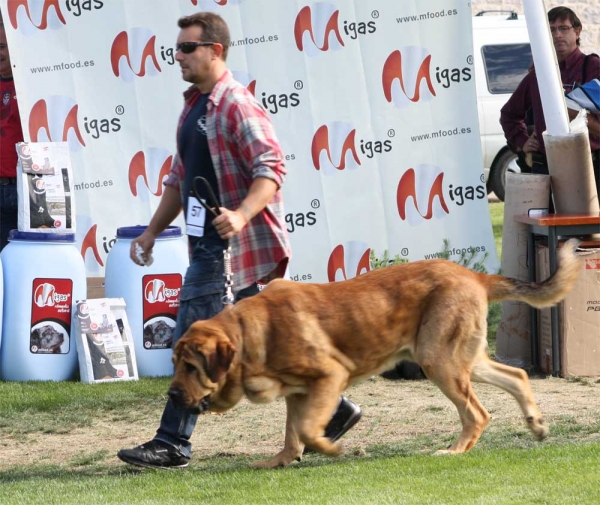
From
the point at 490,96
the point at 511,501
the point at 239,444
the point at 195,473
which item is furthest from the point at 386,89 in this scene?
the point at 490,96

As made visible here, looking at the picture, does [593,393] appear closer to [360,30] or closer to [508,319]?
[508,319]

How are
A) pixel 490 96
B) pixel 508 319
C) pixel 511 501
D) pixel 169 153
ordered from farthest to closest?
1. pixel 490 96
2. pixel 169 153
3. pixel 508 319
4. pixel 511 501

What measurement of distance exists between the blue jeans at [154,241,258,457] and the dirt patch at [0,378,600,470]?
1.96 ft

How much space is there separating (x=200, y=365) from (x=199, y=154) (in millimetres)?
1056

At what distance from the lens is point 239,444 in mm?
6742

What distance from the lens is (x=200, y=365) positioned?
528 cm

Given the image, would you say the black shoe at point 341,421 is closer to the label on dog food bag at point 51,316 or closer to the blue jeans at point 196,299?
the blue jeans at point 196,299

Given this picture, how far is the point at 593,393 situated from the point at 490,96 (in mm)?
9844

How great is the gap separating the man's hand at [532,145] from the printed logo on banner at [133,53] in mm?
3089

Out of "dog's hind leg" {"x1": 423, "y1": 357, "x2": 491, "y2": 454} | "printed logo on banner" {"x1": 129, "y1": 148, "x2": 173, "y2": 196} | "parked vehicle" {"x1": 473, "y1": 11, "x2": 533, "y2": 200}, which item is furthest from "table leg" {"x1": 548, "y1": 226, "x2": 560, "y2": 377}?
"parked vehicle" {"x1": 473, "y1": 11, "x2": 533, "y2": 200}

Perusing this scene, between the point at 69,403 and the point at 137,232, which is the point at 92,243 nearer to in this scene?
the point at 137,232

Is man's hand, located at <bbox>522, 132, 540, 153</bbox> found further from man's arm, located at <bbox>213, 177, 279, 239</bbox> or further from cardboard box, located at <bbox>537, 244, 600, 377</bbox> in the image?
man's arm, located at <bbox>213, 177, 279, 239</bbox>

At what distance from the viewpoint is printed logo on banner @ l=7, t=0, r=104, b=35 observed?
9539 mm

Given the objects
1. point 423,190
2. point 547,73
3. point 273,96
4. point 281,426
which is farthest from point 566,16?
point 281,426
